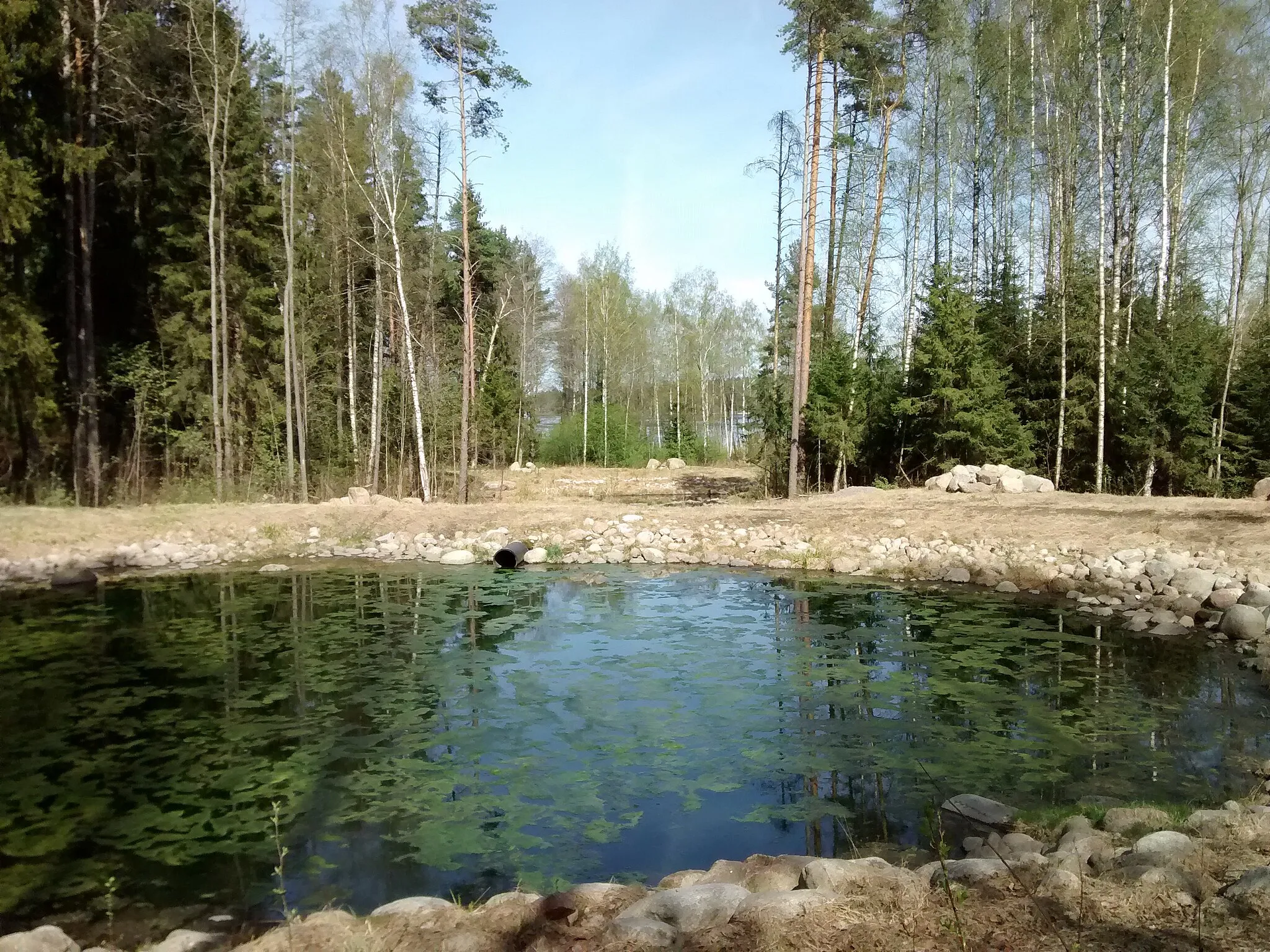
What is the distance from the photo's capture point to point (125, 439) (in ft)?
57.6

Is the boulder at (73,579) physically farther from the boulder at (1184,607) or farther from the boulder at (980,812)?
the boulder at (1184,607)

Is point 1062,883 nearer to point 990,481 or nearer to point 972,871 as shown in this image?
point 972,871

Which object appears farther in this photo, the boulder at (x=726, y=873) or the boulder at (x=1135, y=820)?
the boulder at (x=1135, y=820)

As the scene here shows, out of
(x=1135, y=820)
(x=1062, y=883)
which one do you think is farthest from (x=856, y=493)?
(x=1062, y=883)

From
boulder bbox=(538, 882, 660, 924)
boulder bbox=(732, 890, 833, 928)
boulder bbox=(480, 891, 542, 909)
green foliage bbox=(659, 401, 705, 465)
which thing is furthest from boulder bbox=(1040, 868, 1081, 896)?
green foliage bbox=(659, 401, 705, 465)

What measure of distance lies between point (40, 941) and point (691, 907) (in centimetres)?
244

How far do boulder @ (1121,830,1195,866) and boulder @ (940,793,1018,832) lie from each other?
0.80 m

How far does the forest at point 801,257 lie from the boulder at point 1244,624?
677 centimetres

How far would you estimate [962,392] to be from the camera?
15.6 meters

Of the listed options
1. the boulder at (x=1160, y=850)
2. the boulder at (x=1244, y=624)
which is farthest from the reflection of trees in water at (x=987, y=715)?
the boulder at (x=1160, y=850)

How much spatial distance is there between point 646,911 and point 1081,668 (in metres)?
5.83

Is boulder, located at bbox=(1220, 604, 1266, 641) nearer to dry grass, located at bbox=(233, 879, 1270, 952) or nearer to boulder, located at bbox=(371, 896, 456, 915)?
dry grass, located at bbox=(233, 879, 1270, 952)

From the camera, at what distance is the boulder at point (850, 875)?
3039mm

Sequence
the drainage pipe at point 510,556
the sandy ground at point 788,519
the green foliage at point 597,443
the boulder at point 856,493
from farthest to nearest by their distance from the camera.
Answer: the green foliage at point 597,443, the boulder at point 856,493, the drainage pipe at point 510,556, the sandy ground at point 788,519
